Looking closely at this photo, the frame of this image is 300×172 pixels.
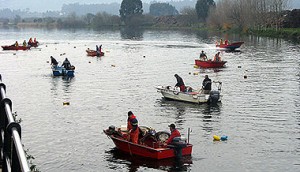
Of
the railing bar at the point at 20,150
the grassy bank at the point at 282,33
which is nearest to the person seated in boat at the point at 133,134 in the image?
the railing bar at the point at 20,150

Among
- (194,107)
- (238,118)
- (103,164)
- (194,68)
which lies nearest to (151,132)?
(103,164)

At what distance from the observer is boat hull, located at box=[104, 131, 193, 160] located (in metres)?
24.4

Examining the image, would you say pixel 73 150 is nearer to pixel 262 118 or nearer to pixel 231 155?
pixel 231 155

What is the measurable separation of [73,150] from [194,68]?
39.8m

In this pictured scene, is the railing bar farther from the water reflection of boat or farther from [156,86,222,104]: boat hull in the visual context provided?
[156,86,222,104]: boat hull

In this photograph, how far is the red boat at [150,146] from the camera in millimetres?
24406

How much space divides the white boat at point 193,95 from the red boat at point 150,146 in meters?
12.9

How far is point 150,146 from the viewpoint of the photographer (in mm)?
25312

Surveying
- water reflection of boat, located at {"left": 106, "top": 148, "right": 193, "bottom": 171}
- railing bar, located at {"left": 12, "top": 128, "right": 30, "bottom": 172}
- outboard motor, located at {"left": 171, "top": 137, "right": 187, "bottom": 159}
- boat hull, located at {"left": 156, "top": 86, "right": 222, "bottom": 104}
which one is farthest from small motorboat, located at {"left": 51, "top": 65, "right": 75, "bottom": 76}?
railing bar, located at {"left": 12, "top": 128, "right": 30, "bottom": 172}

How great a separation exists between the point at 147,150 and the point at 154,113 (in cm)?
1168

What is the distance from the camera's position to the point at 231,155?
25734mm

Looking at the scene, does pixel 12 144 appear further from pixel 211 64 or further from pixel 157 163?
pixel 211 64

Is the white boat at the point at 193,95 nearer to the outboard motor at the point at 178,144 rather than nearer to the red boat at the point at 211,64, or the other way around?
the outboard motor at the point at 178,144

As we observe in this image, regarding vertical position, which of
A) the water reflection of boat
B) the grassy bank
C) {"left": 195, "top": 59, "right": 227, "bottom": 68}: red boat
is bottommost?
the water reflection of boat
